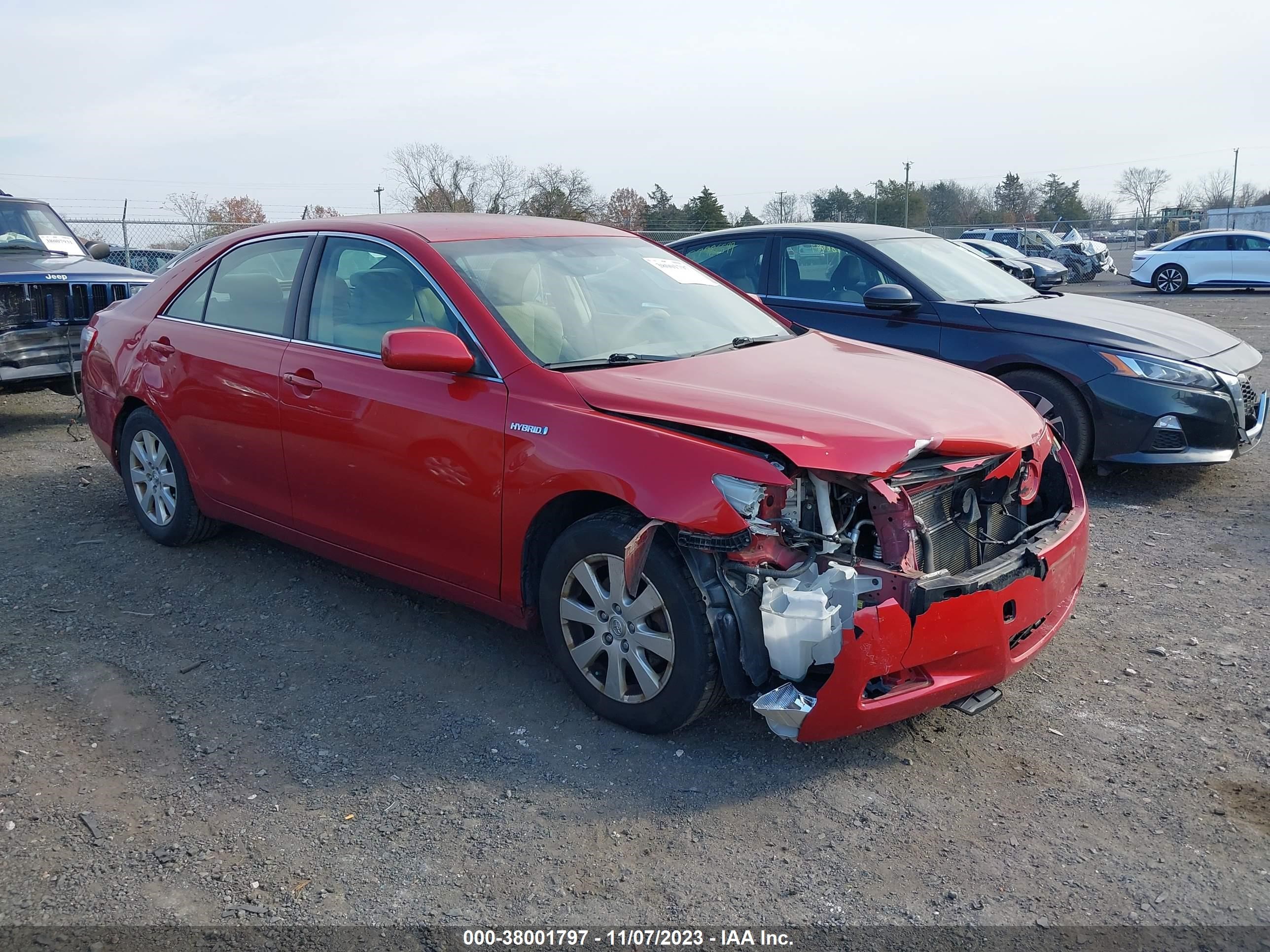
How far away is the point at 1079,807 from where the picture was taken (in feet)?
10.4

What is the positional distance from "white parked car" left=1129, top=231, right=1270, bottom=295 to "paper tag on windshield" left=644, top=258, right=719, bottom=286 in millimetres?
22304

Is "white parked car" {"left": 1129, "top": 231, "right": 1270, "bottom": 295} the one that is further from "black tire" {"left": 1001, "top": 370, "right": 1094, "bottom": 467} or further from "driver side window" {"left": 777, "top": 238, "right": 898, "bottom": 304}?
"black tire" {"left": 1001, "top": 370, "right": 1094, "bottom": 467}

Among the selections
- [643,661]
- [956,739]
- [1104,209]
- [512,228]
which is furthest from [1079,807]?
[1104,209]

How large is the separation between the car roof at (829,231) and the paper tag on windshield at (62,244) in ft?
19.4

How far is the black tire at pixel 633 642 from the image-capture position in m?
3.29

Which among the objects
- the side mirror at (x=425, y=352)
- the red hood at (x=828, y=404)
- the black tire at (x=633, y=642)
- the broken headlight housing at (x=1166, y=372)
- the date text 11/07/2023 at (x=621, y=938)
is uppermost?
the side mirror at (x=425, y=352)

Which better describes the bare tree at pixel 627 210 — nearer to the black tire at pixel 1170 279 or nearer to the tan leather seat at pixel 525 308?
the black tire at pixel 1170 279

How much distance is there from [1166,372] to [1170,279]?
20248 millimetres

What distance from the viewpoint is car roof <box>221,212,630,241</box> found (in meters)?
4.44

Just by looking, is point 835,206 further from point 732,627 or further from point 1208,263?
point 732,627

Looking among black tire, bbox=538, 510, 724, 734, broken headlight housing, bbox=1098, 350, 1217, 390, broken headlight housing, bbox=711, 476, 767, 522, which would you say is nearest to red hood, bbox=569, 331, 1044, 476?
broken headlight housing, bbox=711, 476, 767, 522

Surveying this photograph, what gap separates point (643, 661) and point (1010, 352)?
4193 millimetres

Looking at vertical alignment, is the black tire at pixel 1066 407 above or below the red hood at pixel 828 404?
below

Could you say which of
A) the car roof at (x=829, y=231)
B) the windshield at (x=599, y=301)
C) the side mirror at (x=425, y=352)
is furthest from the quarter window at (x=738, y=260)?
the side mirror at (x=425, y=352)
